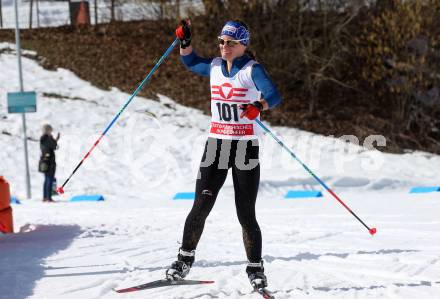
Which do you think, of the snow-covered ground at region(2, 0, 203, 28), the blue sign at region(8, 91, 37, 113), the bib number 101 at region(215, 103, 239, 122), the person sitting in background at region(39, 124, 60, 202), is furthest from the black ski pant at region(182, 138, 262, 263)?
the snow-covered ground at region(2, 0, 203, 28)

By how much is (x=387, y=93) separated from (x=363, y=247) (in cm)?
1739

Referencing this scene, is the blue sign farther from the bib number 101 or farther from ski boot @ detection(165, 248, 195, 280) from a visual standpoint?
the bib number 101

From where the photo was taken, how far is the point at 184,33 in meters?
5.12

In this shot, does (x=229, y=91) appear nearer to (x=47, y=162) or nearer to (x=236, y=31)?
(x=236, y=31)

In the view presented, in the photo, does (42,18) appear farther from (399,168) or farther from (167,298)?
(167,298)

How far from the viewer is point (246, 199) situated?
4.87 metres

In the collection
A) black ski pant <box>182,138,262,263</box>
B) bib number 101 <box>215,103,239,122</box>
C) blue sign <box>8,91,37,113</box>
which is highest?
bib number 101 <box>215,103,239,122</box>

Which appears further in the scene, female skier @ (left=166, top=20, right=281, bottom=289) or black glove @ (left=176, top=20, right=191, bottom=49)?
black glove @ (left=176, top=20, right=191, bottom=49)

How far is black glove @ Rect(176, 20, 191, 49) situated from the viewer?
511cm

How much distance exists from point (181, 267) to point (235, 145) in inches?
41.1

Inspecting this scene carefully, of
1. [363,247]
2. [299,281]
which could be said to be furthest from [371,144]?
[299,281]

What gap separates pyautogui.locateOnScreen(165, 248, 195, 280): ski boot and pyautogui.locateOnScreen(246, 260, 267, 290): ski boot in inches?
19.0

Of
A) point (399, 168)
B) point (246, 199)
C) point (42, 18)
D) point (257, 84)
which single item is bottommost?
point (399, 168)

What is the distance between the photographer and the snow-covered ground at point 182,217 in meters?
5.19
